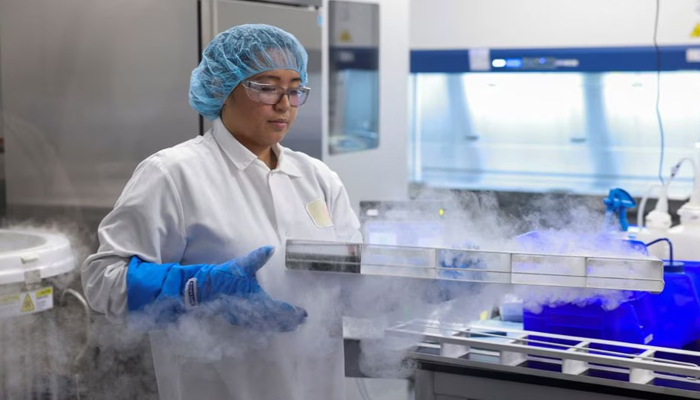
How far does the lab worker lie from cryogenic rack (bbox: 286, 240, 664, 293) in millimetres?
93

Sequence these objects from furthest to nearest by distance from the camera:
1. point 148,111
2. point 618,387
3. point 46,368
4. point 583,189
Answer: point 583,189, point 148,111, point 46,368, point 618,387

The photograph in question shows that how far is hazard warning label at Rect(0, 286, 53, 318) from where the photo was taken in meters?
1.77

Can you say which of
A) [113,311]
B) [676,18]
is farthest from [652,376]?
[676,18]

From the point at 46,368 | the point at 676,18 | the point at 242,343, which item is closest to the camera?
the point at 242,343

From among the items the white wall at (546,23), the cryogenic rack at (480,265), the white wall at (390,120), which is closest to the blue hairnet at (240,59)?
the cryogenic rack at (480,265)

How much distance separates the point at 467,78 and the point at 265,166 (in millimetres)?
3075

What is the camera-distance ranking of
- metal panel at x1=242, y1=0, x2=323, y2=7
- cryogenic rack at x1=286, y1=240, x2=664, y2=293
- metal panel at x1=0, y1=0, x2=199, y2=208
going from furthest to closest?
metal panel at x1=242, y1=0, x2=323, y2=7 < metal panel at x1=0, y1=0, x2=199, y2=208 < cryogenic rack at x1=286, y1=240, x2=664, y2=293

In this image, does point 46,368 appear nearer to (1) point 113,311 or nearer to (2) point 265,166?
(1) point 113,311

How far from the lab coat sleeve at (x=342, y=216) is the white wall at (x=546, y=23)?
8.26 ft

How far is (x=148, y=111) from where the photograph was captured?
2291mm

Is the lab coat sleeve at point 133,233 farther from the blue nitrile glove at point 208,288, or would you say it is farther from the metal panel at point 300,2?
the metal panel at point 300,2

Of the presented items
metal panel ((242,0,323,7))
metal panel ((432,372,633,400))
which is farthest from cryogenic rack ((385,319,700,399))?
metal panel ((242,0,323,7))

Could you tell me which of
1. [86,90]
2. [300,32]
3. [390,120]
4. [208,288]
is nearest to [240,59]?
[208,288]

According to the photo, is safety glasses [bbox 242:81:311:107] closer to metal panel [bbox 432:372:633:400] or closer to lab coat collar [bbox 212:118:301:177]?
lab coat collar [bbox 212:118:301:177]
